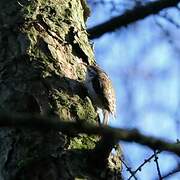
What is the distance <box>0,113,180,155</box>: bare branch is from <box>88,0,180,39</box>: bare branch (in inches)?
94.4

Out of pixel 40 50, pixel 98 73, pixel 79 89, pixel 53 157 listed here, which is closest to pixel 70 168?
pixel 53 157

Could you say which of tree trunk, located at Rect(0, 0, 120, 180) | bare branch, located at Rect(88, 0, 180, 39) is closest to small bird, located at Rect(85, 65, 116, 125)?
tree trunk, located at Rect(0, 0, 120, 180)

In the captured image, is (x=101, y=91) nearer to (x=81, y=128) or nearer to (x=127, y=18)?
(x=127, y=18)

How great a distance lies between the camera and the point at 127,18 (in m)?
3.33

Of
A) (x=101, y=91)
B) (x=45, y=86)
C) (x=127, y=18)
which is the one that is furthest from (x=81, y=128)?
(x=127, y=18)

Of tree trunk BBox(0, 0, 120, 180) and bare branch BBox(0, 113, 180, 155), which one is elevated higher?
bare branch BBox(0, 113, 180, 155)

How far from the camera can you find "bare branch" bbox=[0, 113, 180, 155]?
0.90 metres

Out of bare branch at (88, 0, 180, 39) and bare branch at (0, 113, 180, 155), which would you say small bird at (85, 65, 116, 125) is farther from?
bare branch at (0, 113, 180, 155)

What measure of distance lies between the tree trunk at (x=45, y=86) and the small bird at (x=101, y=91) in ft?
0.11

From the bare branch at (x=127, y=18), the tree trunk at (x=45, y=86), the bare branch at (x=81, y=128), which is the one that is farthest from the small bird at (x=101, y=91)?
the bare branch at (x=81, y=128)

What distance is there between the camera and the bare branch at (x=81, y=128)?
90 centimetres

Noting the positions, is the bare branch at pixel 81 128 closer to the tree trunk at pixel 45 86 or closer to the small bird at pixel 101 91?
the tree trunk at pixel 45 86

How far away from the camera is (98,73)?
242 centimetres

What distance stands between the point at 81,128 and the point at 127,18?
2.44m
